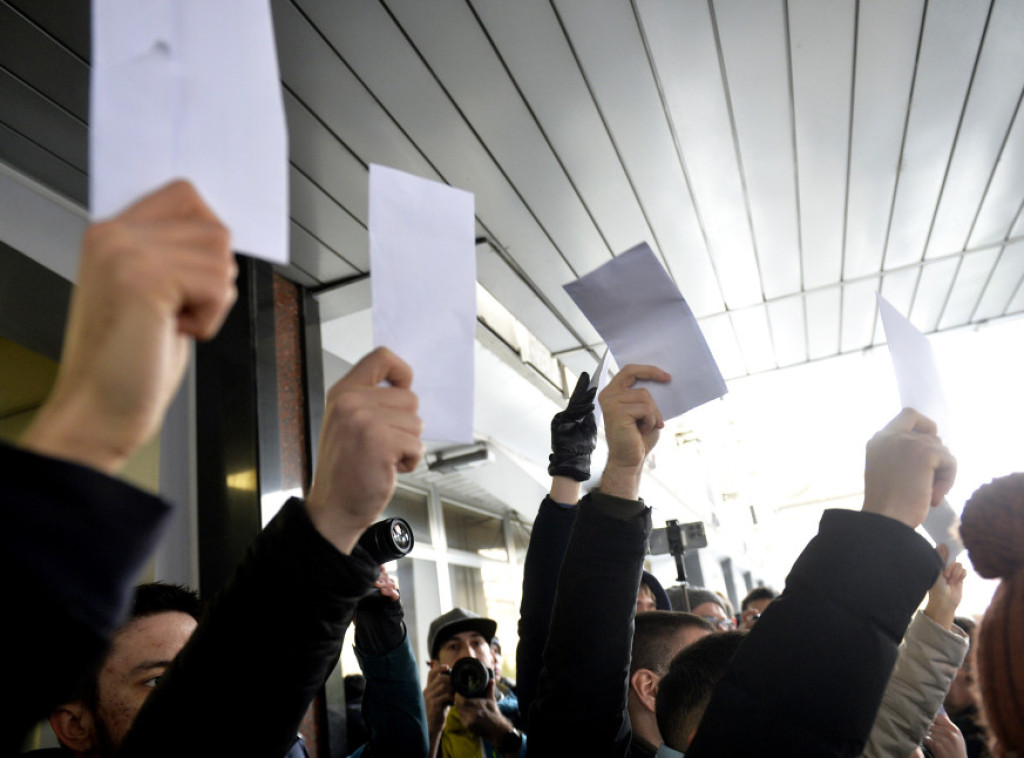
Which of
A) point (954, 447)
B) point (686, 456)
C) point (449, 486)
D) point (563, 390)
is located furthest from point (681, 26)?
point (686, 456)

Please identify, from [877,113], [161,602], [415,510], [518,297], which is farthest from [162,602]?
[415,510]

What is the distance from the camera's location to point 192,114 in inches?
21.0

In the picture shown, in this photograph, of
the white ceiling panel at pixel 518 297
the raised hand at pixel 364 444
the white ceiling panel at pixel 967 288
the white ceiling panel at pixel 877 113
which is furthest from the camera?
the white ceiling panel at pixel 967 288

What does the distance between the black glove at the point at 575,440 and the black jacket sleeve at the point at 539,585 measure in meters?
0.09

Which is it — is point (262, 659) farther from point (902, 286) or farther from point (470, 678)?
point (902, 286)

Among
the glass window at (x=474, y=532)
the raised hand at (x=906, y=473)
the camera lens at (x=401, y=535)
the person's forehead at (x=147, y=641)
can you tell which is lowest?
the person's forehead at (x=147, y=641)

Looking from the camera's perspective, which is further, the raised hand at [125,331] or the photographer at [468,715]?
the photographer at [468,715]

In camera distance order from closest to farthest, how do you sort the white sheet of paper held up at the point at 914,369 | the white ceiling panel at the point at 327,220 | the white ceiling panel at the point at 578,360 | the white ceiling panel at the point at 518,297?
the white sheet of paper held up at the point at 914,369 → the white ceiling panel at the point at 327,220 → the white ceiling panel at the point at 518,297 → the white ceiling panel at the point at 578,360

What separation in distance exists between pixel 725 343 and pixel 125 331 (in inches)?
165

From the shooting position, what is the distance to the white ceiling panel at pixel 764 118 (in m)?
2.28

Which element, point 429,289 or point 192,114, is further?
point 429,289

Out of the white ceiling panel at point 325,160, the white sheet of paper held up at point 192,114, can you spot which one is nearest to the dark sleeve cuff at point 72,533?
the white sheet of paper held up at point 192,114

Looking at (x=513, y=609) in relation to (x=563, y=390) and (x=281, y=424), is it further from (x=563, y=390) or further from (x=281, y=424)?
(x=281, y=424)

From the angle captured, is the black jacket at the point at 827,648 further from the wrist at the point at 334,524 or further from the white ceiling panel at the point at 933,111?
the white ceiling panel at the point at 933,111
